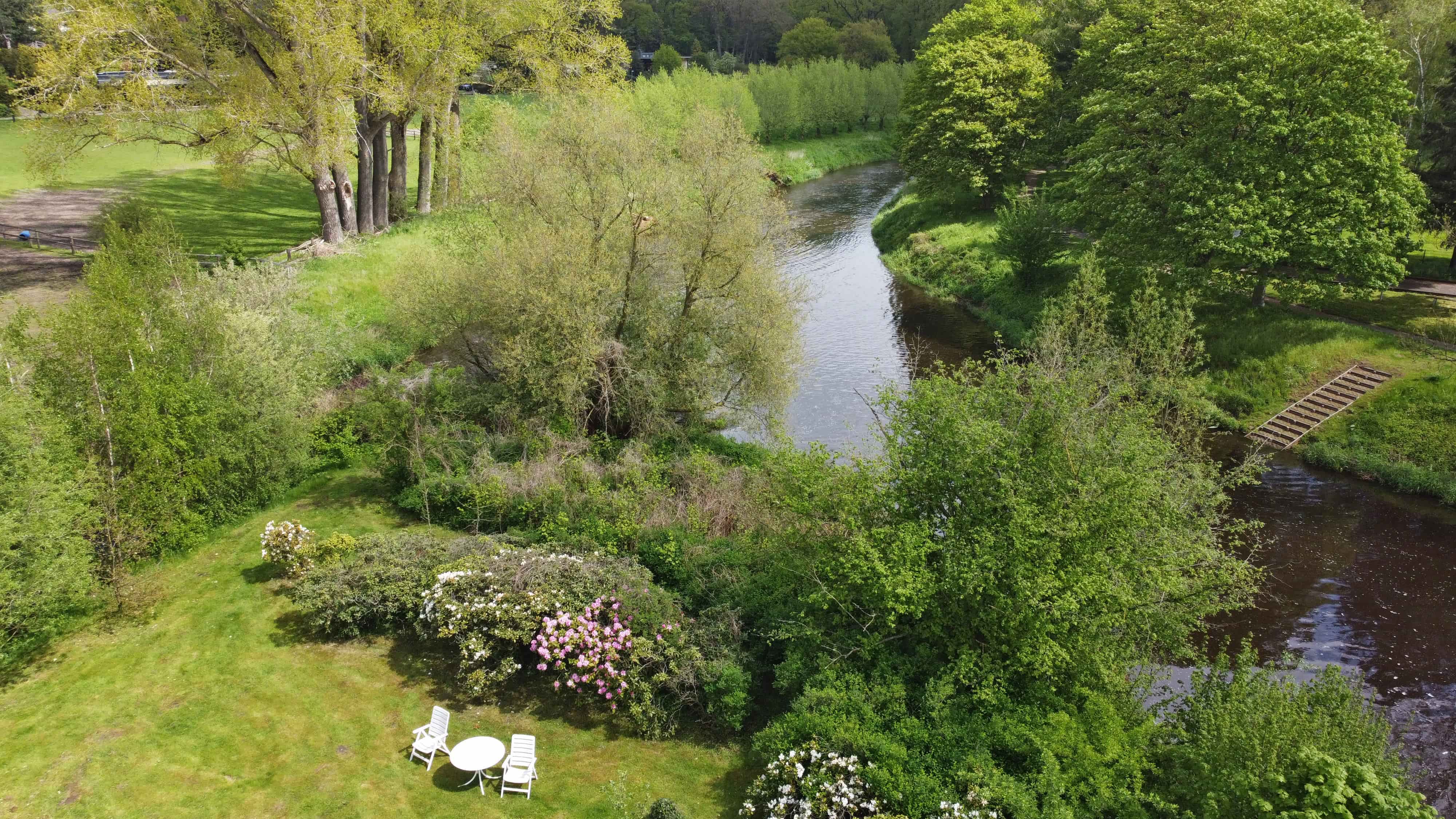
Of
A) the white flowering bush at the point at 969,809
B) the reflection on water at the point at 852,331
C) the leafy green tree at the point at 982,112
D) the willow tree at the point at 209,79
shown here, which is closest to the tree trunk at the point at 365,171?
the willow tree at the point at 209,79

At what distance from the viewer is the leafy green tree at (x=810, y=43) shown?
11119 cm

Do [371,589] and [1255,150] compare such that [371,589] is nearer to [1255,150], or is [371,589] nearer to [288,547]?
[288,547]

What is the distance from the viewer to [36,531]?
14.5 meters

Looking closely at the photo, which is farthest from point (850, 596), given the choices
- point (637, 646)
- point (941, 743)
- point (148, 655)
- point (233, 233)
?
point (233, 233)

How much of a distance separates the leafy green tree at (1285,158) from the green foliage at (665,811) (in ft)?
85.7

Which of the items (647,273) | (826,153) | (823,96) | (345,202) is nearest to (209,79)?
(345,202)

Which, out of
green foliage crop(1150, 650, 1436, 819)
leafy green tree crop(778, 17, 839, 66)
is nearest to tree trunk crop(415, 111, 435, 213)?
green foliage crop(1150, 650, 1436, 819)

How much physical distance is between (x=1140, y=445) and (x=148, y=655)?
19231 mm

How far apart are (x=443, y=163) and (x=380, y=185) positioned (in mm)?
3414

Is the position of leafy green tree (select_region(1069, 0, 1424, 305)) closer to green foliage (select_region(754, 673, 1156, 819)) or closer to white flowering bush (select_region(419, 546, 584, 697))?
green foliage (select_region(754, 673, 1156, 819))

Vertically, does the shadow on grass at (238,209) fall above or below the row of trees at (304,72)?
below

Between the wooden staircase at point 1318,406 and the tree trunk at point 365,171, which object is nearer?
the wooden staircase at point 1318,406

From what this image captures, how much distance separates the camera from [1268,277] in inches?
1184

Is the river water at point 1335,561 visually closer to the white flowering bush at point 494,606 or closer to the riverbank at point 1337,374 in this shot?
the riverbank at point 1337,374
